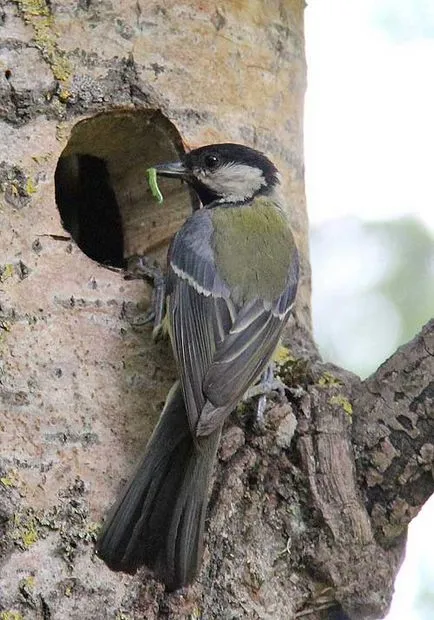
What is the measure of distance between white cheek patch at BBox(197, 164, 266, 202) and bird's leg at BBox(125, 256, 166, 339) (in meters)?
0.27

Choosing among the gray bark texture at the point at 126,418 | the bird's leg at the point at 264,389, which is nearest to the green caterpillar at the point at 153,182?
the gray bark texture at the point at 126,418

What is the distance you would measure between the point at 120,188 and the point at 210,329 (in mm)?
803

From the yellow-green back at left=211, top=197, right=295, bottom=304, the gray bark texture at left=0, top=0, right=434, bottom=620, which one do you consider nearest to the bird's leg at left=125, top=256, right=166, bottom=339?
the gray bark texture at left=0, top=0, right=434, bottom=620

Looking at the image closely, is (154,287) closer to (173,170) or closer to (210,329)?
(210,329)

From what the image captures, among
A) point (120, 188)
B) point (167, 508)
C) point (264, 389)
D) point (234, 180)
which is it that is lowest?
point (167, 508)

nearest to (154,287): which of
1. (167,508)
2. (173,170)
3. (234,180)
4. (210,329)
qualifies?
(210,329)

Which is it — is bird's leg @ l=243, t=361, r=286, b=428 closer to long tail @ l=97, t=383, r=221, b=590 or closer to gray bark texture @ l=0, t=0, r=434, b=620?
gray bark texture @ l=0, t=0, r=434, b=620

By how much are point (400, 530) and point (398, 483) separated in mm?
123

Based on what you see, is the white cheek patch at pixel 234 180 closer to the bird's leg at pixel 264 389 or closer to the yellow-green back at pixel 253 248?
the yellow-green back at pixel 253 248

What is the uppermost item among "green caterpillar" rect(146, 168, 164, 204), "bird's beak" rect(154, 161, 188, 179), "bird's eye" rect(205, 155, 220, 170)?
"bird's eye" rect(205, 155, 220, 170)

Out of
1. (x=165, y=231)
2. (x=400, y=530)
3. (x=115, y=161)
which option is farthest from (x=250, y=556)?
(x=115, y=161)

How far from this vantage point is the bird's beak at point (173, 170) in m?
3.17

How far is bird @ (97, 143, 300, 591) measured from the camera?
2.61 m

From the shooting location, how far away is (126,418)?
279cm
